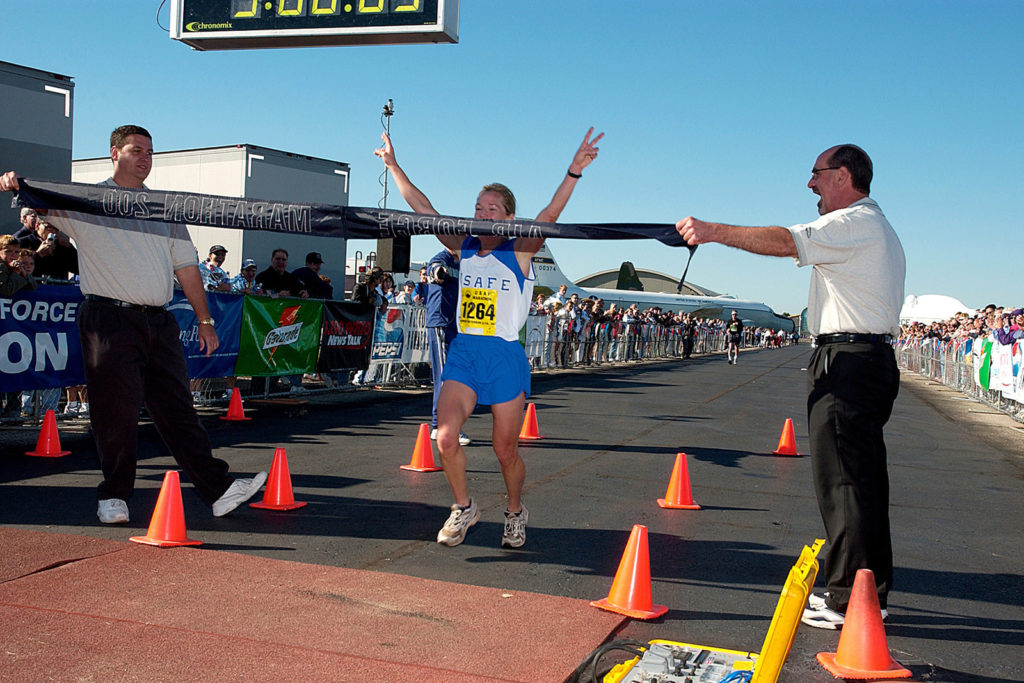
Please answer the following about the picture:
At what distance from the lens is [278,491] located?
19.7 feet

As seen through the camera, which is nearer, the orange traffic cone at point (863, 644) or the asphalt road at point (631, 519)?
the orange traffic cone at point (863, 644)

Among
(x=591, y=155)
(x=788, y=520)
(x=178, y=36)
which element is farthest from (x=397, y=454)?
(x=178, y=36)

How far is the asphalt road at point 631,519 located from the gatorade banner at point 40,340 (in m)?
0.69

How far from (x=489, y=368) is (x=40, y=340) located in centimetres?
594

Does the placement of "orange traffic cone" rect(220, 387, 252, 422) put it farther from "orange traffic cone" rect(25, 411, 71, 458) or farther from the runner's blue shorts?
the runner's blue shorts

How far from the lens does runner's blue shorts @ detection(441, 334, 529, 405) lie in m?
5.07

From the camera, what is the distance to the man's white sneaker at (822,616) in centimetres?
411

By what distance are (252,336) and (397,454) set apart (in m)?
4.43

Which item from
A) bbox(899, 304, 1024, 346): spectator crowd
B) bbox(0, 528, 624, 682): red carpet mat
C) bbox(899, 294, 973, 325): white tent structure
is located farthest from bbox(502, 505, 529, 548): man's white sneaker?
bbox(899, 294, 973, 325): white tent structure

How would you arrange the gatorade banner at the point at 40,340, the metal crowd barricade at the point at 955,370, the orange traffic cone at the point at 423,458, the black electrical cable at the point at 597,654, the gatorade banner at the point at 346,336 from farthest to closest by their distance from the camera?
1. the metal crowd barricade at the point at 955,370
2. the gatorade banner at the point at 346,336
3. the gatorade banner at the point at 40,340
4. the orange traffic cone at the point at 423,458
5. the black electrical cable at the point at 597,654

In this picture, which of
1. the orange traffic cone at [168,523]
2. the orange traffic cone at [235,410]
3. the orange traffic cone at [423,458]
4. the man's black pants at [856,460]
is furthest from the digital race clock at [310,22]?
the man's black pants at [856,460]

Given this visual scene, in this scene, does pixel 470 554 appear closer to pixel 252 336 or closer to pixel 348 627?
pixel 348 627

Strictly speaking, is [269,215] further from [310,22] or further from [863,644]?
[310,22]

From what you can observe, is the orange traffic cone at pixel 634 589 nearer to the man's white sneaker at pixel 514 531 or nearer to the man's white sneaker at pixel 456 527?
the man's white sneaker at pixel 514 531
